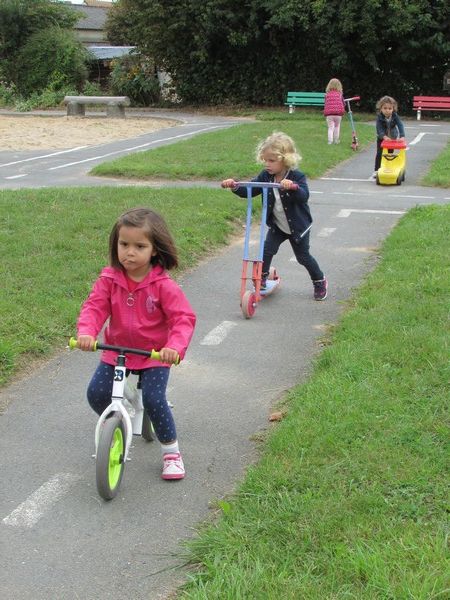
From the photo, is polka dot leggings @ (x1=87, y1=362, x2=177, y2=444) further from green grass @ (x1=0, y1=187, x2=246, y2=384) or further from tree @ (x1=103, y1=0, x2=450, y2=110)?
tree @ (x1=103, y1=0, x2=450, y2=110)

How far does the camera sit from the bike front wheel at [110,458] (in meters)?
3.43

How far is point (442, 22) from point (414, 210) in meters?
19.4

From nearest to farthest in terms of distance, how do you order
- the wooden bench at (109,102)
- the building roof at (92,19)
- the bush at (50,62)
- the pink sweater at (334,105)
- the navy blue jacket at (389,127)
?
1. the navy blue jacket at (389,127)
2. the pink sweater at (334,105)
3. the wooden bench at (109,102)
4. the bush at (50,62)
5. the building roof at (92,19)

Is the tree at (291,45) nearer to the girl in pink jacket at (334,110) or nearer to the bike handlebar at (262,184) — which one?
the girl in pink jacket at (334,110)

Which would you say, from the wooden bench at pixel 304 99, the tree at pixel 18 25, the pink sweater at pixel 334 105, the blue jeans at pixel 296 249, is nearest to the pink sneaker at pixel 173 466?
the blue jeans at pixel 296 249

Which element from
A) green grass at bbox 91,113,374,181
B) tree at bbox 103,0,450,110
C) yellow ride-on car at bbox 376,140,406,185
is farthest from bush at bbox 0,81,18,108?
yellow ride-on car at bbox 376,140,406,185

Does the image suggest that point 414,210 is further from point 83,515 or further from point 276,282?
point 83,515

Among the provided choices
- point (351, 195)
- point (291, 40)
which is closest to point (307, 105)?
point (291, 40)

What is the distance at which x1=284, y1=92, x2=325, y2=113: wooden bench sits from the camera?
28.6 m

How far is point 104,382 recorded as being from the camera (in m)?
3.75

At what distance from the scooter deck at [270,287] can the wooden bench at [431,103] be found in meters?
22.4

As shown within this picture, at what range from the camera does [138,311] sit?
12.3ft

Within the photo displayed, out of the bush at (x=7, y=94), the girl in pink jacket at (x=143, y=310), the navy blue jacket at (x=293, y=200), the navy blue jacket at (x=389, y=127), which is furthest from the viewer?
the bush at (x=7, y=94)

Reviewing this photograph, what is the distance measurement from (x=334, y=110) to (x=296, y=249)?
11.5 meters
